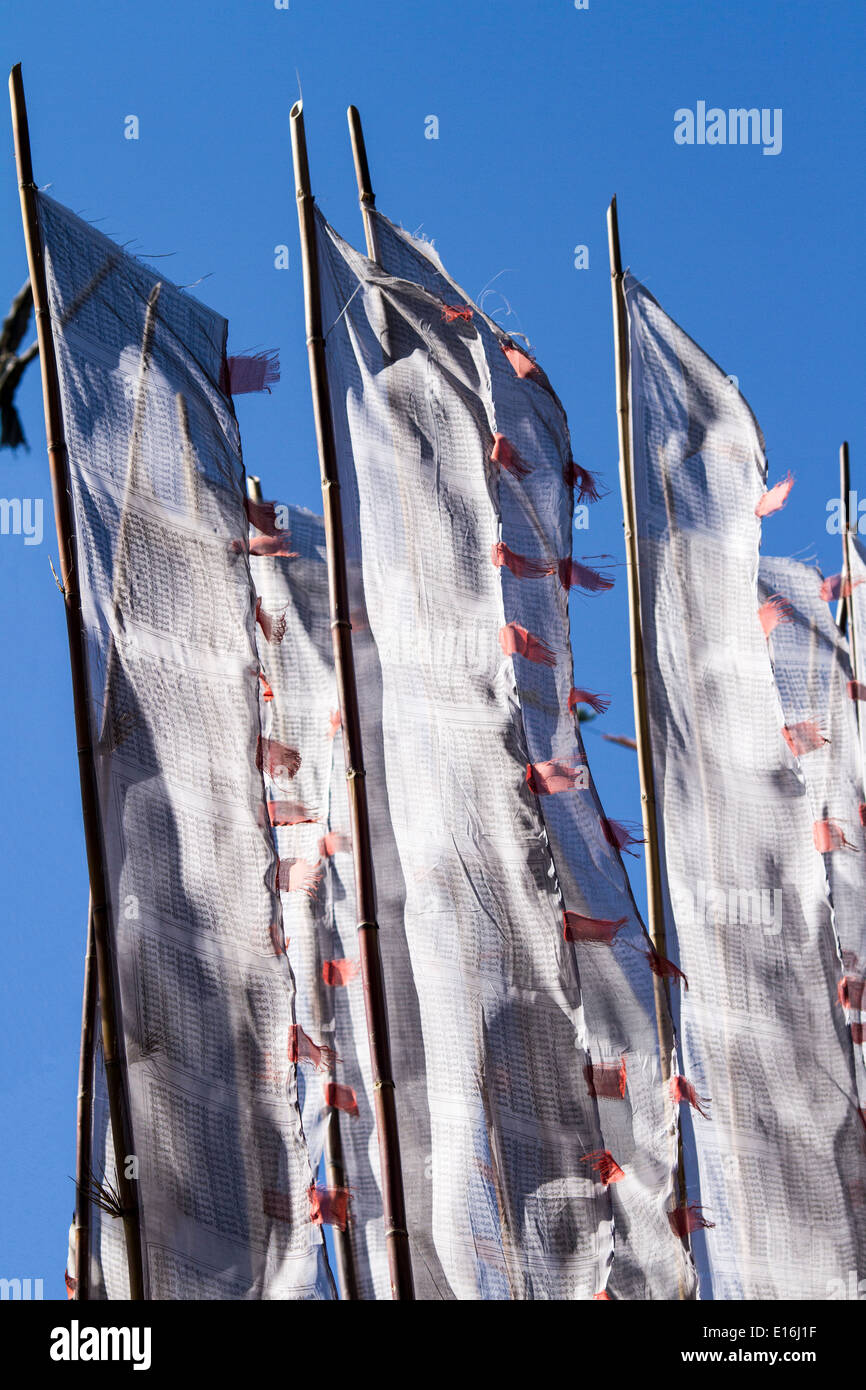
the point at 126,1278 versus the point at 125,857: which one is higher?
the point at 125,857

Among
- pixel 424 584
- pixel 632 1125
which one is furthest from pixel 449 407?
pixel 632 1125

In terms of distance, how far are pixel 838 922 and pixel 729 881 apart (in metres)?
2.62

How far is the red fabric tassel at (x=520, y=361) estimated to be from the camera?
936 cm

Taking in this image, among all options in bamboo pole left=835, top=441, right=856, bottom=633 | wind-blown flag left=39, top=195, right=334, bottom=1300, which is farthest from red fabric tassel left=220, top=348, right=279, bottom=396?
bamboo pole left=835, top=441, right=856, bottom=633

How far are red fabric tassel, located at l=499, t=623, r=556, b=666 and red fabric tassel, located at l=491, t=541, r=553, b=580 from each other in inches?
12.6

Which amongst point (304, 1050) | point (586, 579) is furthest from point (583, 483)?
point (304, 1050)

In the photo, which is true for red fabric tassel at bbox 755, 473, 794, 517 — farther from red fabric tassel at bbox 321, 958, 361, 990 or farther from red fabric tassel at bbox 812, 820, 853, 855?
red fabric tassel at bbox 321, 958, 361, 990

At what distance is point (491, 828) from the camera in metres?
8.05

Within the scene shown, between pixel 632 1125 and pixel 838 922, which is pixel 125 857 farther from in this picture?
pixel 838 922

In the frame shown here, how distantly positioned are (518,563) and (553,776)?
3.58 ft

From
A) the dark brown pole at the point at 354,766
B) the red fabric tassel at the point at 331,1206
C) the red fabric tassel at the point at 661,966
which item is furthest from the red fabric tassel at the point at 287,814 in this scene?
the red fabric tassel at the point at 331,1206

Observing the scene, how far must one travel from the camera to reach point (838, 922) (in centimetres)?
1195

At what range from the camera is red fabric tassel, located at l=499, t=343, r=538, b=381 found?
9.36 metres

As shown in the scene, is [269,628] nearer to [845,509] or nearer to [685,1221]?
[685,1221]
